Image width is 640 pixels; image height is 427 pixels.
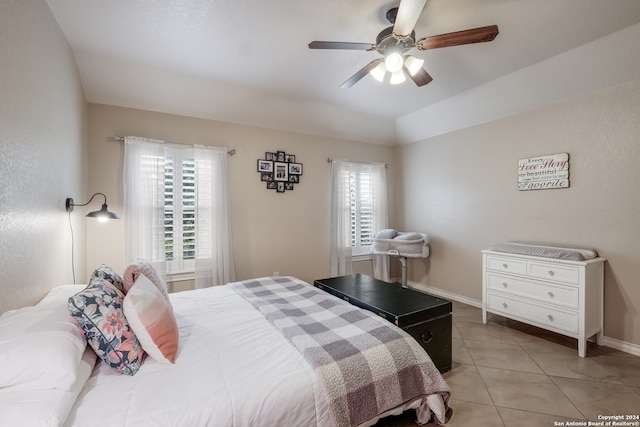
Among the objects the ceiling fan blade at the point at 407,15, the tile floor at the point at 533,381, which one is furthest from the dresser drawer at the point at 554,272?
the ceiling fan blade at the point at 407,15

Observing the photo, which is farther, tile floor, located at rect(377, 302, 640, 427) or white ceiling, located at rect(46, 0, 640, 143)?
white ceiling, located at rect(46, 0, 640, 143)

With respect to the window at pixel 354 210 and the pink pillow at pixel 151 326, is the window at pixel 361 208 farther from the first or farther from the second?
the pink pillow at pixel 151 326

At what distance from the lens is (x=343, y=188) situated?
14.8ft

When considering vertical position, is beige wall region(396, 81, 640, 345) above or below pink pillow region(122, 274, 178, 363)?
above

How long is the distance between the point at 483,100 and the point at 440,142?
939 mm

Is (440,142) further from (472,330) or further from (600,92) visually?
(472,330)

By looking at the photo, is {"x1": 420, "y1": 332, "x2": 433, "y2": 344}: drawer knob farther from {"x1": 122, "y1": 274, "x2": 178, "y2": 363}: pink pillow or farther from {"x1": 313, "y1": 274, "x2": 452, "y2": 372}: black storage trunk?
{"x1": 122, "y1": 274, "x2": 178, "y2": 363}: pink pillow

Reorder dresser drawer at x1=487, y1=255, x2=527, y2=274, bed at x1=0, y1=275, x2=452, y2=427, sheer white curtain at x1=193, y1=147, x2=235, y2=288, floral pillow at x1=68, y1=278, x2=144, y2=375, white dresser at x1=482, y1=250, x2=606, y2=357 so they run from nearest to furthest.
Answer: bed at x1=0, y1=275, x2=452, y2=427 < floral pillow at x1=68, y1=278, x2=144, y2=375 < white dresser at x1=482, y1=250, x2=606, y2=357 < dresser drawer at x1=487, y1=255, x2=527, y2=274 < sheer white curtain at x1=193, y1=147, x2=235, y2=288

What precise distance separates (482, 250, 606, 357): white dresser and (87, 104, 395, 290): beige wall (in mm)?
2342

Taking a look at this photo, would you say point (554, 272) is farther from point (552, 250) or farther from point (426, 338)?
point (426, 338)

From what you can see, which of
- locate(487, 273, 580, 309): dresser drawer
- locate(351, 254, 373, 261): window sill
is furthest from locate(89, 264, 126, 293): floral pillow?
locate(487, 273, 580, 309): dresser drawer

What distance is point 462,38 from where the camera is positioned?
6.15 ft

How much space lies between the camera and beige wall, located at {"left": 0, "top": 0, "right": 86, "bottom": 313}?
1320 mm

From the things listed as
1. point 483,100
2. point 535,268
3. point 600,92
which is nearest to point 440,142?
point 483,100
